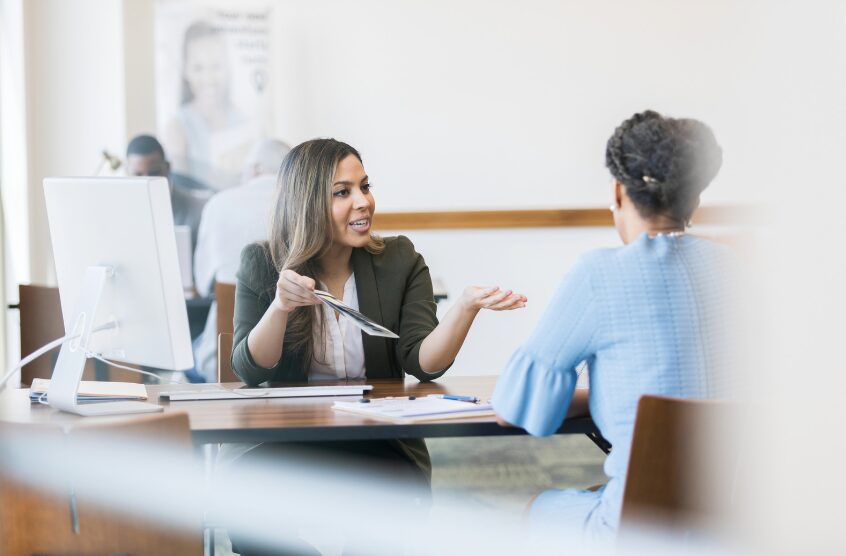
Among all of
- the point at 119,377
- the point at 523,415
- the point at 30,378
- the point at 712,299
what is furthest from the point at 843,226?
the point at 119,377

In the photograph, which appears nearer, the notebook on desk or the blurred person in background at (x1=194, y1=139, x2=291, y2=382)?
the notebook on desk

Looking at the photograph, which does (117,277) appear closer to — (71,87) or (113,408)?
(113,408)

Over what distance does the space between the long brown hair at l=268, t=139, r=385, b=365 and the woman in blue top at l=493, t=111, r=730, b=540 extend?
0.80 metres

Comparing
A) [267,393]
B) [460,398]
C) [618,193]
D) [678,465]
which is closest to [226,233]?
[267,393]

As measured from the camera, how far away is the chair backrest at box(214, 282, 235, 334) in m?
3.03

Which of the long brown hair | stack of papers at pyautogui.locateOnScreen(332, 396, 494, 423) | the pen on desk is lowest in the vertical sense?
the pen on desk

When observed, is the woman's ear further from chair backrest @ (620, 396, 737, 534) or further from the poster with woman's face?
the poster with woman's face

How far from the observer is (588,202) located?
576cm

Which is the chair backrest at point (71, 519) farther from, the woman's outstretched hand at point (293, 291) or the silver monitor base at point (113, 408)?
the woman's outstretched hand at point (293, 291)

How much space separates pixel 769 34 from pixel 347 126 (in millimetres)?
4632

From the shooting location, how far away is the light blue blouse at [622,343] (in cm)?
163

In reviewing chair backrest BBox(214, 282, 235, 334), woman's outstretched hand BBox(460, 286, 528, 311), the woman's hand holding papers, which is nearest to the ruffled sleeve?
woman's outstretched hand BBox(460, 286, 528, 311)

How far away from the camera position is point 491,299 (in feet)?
6.92

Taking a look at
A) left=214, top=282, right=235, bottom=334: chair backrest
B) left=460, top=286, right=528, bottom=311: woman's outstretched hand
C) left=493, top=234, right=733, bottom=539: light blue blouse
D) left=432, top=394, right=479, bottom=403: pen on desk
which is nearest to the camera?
left=493, top=234, right=733, bottom=539: light blue blouse
